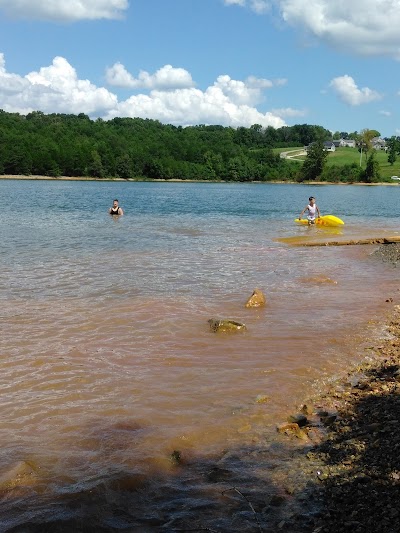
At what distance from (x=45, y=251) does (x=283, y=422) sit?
16501 millimetres

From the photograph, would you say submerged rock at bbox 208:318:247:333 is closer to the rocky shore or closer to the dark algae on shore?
the rocky shore

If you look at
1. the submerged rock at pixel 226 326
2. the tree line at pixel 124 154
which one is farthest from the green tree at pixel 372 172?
the submerged rock at pixel 226 326

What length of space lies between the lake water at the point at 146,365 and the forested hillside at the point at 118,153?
128241 millimetres

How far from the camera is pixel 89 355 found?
9.18 m

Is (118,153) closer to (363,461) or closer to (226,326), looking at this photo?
(226,326)

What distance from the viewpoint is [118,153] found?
157875 mm

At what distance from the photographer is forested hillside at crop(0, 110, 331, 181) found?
13888 centimetres

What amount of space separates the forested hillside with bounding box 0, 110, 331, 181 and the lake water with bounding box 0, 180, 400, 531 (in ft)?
421

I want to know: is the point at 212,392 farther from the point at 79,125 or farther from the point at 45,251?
the point at 79,125

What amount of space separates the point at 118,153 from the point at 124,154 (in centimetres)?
303

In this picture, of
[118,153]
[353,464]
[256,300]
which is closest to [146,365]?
[353,464]

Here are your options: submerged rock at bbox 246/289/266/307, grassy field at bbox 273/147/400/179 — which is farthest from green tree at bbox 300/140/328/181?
submerged rock at bbox 246/289/266/307

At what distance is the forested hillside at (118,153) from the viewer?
138875 mm

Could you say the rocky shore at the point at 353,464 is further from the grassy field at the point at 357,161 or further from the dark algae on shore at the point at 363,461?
the grassy field at the point at 357,161
